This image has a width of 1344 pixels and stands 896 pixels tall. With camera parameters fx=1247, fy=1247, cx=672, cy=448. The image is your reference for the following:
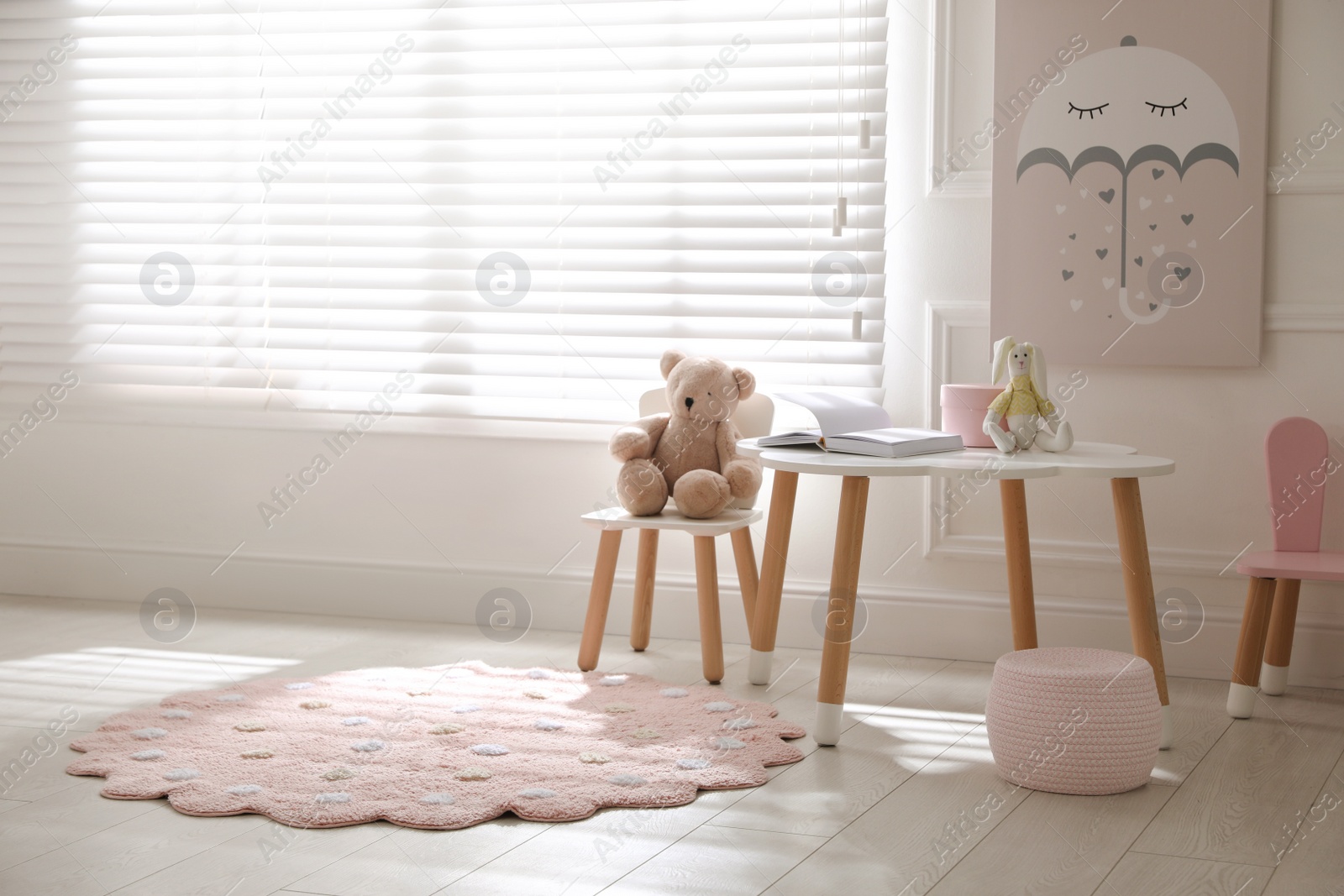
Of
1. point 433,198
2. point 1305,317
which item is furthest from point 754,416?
point 1305,317

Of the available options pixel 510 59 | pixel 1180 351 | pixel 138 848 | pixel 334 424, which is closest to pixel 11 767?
pixel 138 848

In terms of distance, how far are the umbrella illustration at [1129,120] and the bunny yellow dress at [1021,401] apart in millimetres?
639

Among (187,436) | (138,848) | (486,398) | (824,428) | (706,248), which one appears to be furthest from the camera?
(187,436)

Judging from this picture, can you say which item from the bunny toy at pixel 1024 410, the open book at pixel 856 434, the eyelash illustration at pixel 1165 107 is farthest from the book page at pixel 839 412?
the eyelash illustration at pixel 1165 107

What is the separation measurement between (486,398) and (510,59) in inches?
37.4

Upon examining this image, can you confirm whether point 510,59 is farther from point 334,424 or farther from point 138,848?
point 138,848

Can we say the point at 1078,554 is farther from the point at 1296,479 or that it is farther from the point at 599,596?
the point at 599,596

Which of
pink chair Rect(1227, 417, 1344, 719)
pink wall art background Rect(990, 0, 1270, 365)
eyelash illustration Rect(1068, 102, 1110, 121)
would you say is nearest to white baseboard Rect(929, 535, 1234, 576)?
pink chair Rect(1227, 417, 1344, 719)

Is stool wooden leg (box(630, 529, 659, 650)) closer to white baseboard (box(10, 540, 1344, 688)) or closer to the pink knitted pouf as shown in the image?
white baseboard (box(10, 540, 1344, 688))

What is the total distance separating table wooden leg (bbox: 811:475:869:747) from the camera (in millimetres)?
2439

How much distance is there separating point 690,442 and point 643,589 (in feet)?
1.41

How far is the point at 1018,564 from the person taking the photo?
278cm

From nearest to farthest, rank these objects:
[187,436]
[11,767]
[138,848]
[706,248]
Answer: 1. [138,848]
2. [11,767]
3. [706,248]
4. [187,436]

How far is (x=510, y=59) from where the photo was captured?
11.4 ft
